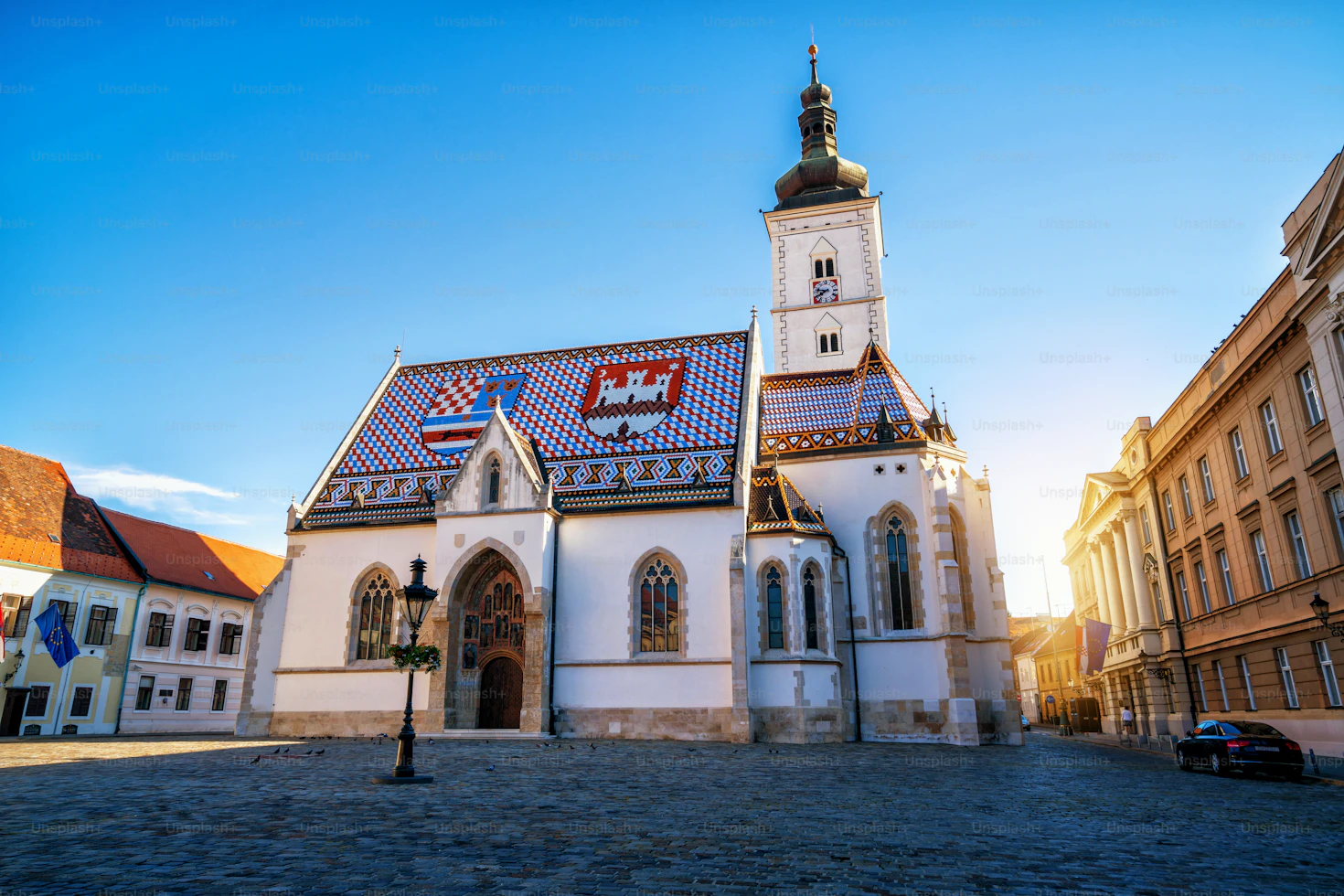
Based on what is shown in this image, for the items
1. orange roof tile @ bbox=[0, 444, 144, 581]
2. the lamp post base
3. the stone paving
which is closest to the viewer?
the stone paving

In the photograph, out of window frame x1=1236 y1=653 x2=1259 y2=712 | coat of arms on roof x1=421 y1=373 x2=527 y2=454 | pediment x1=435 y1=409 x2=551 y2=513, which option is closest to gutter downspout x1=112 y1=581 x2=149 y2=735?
coat of arms on roof x1=421 y1=373 x2=527 y2=454

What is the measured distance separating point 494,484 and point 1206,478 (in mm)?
23958

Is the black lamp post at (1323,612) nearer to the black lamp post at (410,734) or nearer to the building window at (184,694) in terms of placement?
the black lamp post at (410,734)

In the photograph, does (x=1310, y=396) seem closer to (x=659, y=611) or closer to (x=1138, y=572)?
(x=1138, y=572)

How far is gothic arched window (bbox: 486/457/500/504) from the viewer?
2920 centimetres

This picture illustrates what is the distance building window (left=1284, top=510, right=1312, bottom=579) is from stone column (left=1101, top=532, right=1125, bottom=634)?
54.5 feet

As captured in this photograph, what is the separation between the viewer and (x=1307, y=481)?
821 inches

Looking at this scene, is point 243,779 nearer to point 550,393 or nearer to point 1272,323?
point 550,393

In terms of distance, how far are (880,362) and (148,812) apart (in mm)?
29492

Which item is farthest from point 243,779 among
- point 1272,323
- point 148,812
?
point 1272,323

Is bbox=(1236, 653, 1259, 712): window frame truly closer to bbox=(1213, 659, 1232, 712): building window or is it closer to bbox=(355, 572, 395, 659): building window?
bbox=(1213, 659, 1232, 712): building window

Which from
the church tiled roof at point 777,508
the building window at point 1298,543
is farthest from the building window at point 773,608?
the building window at point 1298,543

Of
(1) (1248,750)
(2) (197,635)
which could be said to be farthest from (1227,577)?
(2) (197,635)

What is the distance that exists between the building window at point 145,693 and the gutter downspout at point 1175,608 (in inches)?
1641
